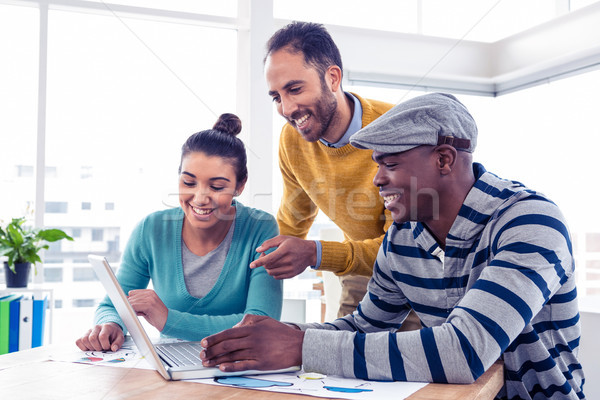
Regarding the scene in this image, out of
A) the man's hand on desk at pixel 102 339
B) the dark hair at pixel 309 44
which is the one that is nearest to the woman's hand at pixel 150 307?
the man's hand on desk at pixel 102 339

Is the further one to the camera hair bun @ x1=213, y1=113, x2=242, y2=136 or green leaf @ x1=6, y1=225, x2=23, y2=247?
green leaf @ x1=6, y1=225, x2=23, y2=247

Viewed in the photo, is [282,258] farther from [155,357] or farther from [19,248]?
[19,248]

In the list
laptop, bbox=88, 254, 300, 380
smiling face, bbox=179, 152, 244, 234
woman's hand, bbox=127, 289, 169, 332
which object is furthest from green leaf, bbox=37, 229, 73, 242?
laptop, bbox=88, 254, 300, 380

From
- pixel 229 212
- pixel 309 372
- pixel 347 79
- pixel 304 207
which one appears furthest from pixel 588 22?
pixel 309 372

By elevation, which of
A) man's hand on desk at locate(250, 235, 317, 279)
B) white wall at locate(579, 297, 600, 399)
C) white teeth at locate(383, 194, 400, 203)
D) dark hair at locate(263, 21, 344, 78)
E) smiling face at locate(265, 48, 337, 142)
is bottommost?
white wall at locate(579, 297, 600, 399)

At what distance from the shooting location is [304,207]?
6.68 feet

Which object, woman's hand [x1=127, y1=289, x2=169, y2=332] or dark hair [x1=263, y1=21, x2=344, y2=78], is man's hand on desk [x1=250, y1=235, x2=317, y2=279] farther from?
dark hair [x1=263, y1=21, x2=344, y2=78]

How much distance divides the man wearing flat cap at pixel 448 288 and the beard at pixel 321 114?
530 millimetres

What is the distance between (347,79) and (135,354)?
3.81 m

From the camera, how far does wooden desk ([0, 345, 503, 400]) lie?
0.77 metres

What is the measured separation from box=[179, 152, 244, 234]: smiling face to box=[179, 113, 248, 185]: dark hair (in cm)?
2

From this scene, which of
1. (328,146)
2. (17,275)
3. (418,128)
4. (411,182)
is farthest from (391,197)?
(17,275)

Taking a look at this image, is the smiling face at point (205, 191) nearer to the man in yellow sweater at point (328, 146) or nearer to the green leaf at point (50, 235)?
the man in yellow sweater at point (328, 146)

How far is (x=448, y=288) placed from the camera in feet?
3.61
